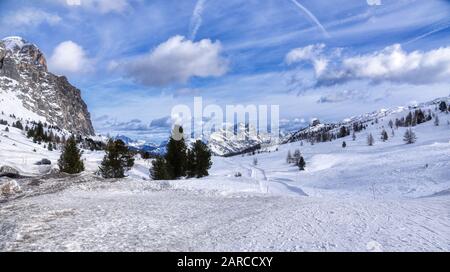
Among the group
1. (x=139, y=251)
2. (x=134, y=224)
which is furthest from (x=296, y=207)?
(x=139, y=251)

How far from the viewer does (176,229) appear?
628 inches

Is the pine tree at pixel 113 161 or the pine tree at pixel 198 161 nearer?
the pine tree at pixel 113 161

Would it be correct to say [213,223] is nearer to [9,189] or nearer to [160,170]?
[9,189]

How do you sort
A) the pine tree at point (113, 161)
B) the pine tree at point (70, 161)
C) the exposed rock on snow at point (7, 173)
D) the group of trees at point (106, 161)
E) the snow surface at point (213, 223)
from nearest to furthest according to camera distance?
the snow surface at point (213, 223) < the exposed rock on snow at point (7, 173) < the pine tree at point (70, 161) < the group of trees at point (106, 161) < the pine tree at point (113, 161)

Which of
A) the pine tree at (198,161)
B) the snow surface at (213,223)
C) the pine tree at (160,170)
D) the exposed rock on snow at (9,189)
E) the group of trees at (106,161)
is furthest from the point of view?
the pine tree at (198,161)

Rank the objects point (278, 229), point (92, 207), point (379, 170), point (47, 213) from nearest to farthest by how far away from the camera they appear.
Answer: point (278, 229), point (47, 213), point (92, 207), point (379, 170)

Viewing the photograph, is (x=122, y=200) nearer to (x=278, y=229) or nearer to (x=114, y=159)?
(x=278, y=229)

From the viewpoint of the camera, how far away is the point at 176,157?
57.6 meters

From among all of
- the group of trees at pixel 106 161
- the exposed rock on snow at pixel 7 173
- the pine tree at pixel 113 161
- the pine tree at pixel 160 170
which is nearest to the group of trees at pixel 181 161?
the pine tree at pixel 160 170

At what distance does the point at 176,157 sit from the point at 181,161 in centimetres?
94

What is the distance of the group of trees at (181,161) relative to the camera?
55.7m

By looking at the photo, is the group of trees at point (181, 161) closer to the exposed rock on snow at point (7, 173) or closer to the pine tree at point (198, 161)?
the pine tree at point (198, 161)

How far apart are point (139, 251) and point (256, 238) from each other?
13.2ft
